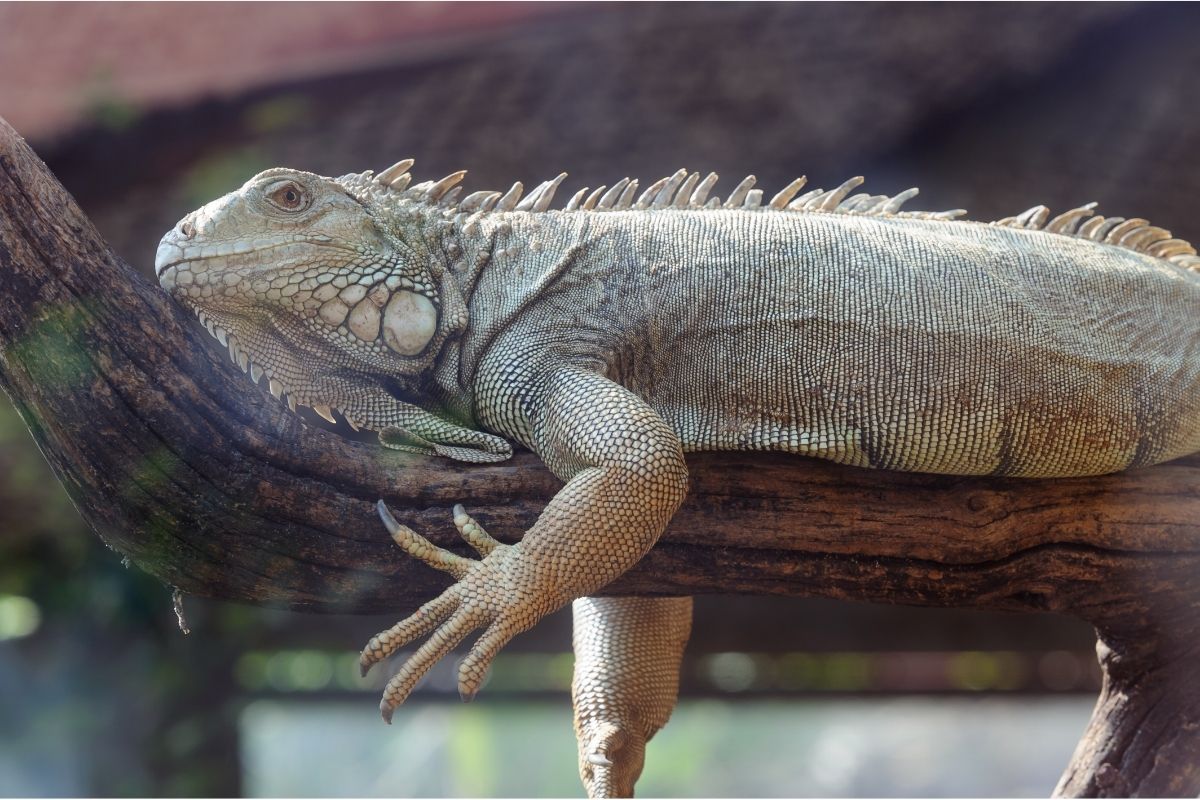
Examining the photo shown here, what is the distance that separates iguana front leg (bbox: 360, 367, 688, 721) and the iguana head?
387 millimetres

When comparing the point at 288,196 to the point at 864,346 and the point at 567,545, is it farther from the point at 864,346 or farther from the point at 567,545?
the point at 864,346

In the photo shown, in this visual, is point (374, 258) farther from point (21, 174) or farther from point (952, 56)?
point (952, 56)

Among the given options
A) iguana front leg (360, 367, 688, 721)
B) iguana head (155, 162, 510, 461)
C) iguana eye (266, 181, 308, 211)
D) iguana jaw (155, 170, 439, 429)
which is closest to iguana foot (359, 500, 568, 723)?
iguana front leg (360, 367, 688, 721)

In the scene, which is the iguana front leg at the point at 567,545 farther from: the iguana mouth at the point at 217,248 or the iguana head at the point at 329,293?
the iguana mouth at the point at 217,248

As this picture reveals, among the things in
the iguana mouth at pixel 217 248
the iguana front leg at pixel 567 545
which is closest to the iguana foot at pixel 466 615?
the iguana front leg at pixel 567 545

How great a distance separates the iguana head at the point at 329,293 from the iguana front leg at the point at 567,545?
39cm

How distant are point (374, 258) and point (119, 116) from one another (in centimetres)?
549

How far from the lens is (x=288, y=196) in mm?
3139

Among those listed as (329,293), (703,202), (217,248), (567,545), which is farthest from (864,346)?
(217,248)

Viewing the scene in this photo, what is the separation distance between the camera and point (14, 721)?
26.8ft

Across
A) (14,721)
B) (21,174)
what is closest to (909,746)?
(14,721)

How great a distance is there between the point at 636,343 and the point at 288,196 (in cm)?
118

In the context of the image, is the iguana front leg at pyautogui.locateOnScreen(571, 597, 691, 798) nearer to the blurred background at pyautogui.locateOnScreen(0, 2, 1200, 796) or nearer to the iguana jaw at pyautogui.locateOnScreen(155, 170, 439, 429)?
the iguana jaw at pyautogui.locateOnScreen(155, 170, 439, 429)

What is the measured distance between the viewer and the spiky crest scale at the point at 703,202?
3477mm
